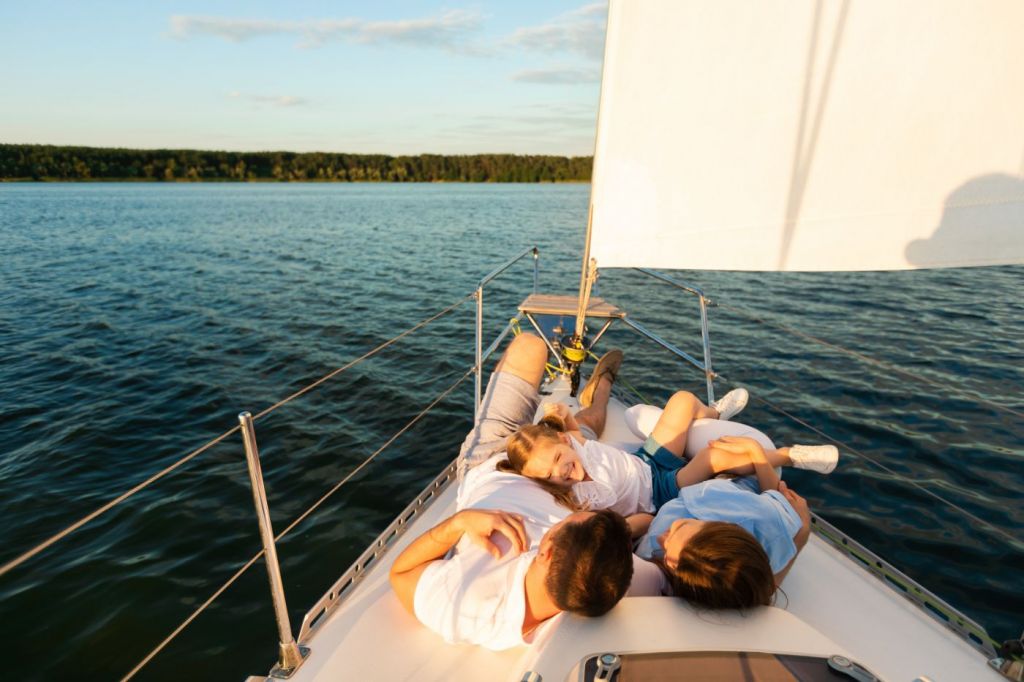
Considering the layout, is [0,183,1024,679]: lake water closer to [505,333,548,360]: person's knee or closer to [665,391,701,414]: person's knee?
[665,391,701,414]: person's knee

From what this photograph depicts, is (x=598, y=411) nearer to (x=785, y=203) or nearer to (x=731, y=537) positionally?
(x=785, y=203)

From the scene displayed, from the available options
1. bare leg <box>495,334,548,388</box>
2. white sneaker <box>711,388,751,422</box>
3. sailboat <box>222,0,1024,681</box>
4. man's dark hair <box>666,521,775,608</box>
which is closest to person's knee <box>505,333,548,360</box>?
bare leg <box>495,334,548,388</box>

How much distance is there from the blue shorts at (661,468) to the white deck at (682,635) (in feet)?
1.83

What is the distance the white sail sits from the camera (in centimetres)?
222

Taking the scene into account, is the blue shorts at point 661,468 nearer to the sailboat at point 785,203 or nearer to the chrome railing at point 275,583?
the sailboat at point 785,203

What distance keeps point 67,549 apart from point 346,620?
10.7 feet

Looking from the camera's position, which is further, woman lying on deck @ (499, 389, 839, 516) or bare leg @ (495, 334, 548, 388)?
bare leg @ (495, 334, 548, 388)

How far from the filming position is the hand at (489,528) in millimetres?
1627

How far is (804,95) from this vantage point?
2.50 metres

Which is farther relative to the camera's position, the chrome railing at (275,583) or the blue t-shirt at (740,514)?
the blue t-shirt at (740,514)

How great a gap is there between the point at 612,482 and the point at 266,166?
78.5 m

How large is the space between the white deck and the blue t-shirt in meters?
0.21

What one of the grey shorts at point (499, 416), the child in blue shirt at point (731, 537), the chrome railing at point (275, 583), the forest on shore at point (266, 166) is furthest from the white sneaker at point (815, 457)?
the forest on shore at point (266, 166)

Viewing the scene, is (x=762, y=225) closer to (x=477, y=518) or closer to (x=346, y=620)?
(x=477, y=518)
